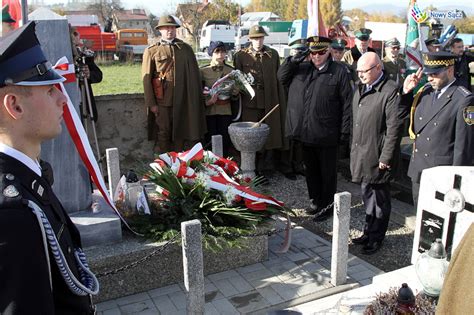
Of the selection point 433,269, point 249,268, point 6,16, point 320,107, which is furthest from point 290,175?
point 433,269

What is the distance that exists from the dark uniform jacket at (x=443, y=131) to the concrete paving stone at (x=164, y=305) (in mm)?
2746

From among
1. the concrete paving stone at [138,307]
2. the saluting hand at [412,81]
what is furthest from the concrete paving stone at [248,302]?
the saluting hand at [412,81]

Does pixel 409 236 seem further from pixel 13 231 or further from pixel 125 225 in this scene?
pixel 13 231

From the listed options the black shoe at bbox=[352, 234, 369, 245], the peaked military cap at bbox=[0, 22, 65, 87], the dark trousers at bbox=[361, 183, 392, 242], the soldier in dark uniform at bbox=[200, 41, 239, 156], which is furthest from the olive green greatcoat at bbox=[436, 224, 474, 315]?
the soldier in dark uniform at bbox=[200, 41, 239, 156]

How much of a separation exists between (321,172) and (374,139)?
1216 millimetres

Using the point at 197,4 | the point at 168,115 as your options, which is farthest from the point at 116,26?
the point at 168,115

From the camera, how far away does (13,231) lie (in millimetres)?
1468

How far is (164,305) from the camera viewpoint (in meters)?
3.99

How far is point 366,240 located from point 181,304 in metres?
2.33

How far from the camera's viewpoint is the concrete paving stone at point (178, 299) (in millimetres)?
3982

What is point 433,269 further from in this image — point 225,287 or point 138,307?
point 138,307

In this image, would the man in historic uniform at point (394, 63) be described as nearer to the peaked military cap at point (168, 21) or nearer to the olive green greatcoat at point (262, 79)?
the olive green greatcoat at point (262, 79)

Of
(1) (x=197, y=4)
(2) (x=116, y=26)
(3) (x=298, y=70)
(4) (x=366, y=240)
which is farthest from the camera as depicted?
(2) (x=116, y=26)

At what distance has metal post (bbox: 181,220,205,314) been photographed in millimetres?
3381
